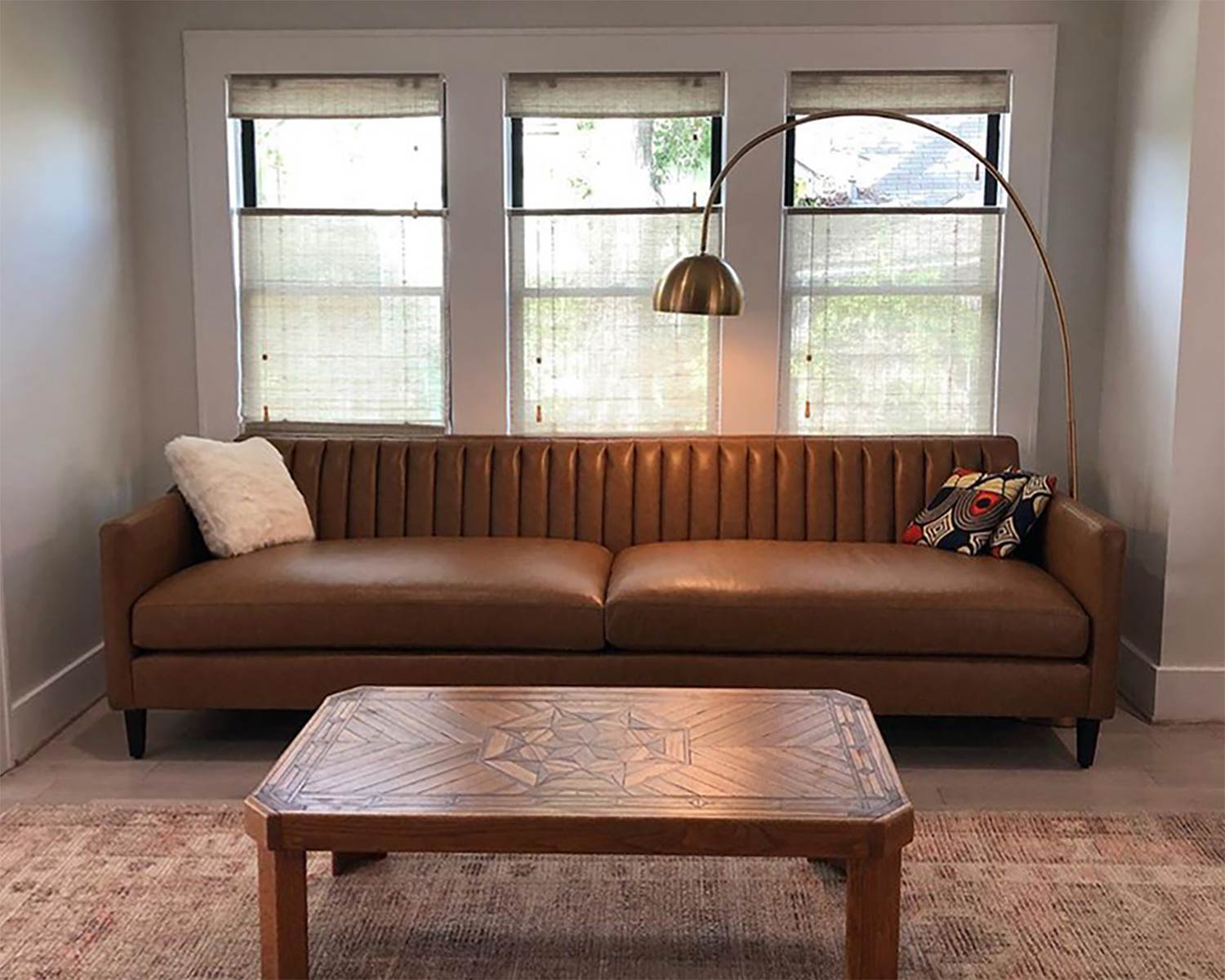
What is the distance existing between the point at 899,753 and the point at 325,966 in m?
1.70

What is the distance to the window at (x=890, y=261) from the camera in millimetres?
3980

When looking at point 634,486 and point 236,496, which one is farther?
point 634,486

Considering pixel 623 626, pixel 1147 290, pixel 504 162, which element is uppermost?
pixel 504 162

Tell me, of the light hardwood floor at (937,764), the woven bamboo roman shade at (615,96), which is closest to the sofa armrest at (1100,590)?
the light hardwood floor at (937,764)

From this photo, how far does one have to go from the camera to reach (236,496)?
11.5 feet

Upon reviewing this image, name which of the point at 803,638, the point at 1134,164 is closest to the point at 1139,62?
the point at 1134,164

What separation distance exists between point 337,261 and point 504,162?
65 centimetres

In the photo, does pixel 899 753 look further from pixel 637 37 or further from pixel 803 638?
pixel 637 37

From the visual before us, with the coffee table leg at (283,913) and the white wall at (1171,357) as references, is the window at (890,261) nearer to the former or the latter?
the white wall at (1171,357)

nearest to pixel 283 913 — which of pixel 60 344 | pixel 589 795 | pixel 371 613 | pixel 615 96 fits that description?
pixel 589 795

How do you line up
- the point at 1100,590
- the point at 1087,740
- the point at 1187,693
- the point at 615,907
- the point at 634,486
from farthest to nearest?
1. the point at 634,486
2. the point at 1187,693
3. the point at 1087,740
4. the point at 1100,590
5. the point at 615,907

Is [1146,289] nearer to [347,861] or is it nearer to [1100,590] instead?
[1100,590]

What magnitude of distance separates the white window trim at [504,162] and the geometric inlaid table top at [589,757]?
180cm

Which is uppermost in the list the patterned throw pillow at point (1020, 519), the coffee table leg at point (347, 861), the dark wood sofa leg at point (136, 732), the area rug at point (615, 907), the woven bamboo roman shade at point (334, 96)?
the woven bamboo roman shade at point (334, 96)
